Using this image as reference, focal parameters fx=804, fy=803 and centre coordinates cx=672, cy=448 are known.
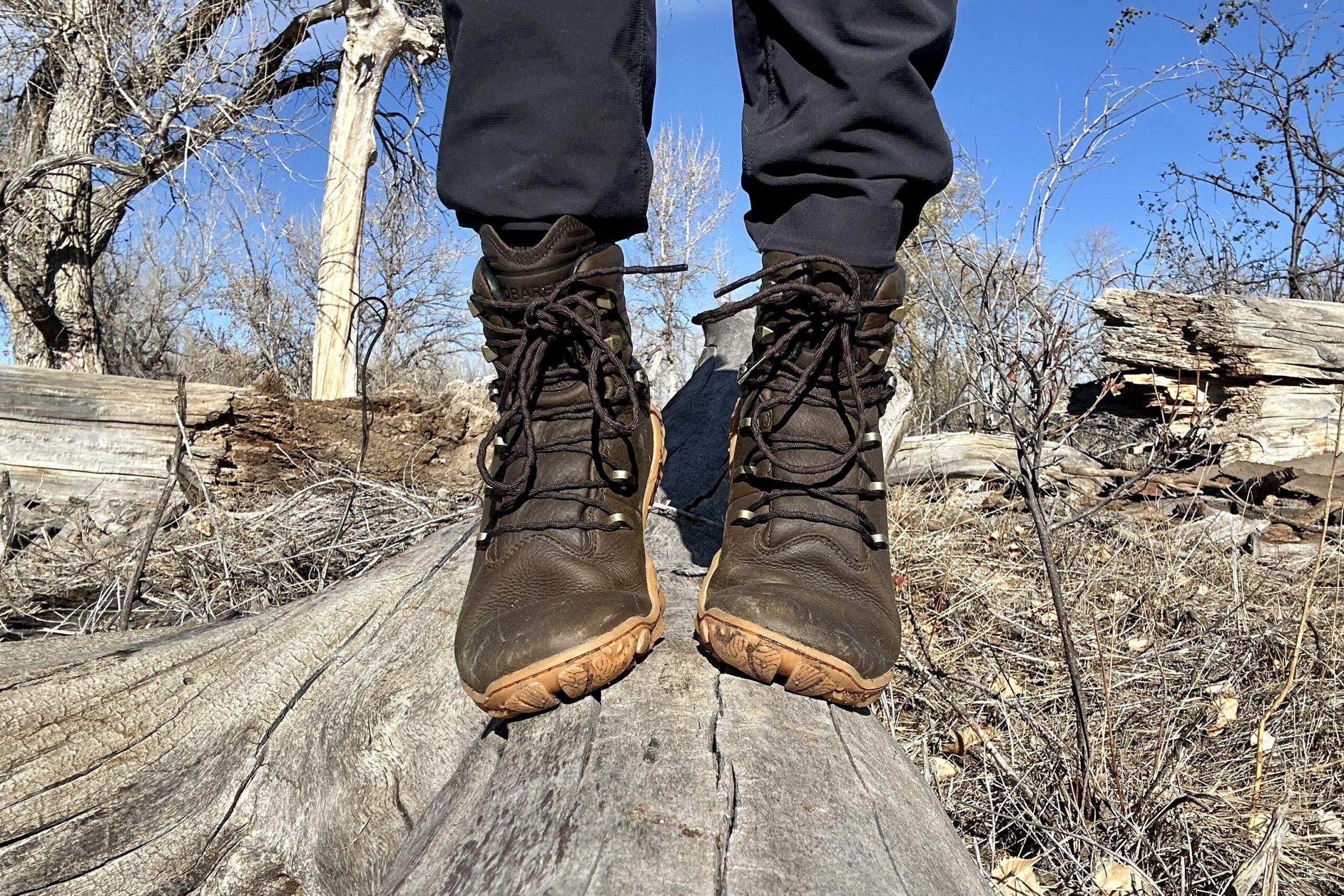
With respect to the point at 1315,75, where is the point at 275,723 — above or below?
below

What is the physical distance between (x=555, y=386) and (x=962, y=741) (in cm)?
115

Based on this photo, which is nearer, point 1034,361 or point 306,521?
point 1034,361

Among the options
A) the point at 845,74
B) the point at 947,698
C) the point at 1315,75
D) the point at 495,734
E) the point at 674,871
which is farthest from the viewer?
the point at 1315,75

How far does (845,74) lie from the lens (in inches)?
47.7

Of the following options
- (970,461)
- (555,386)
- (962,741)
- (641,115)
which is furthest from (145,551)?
(970,461)

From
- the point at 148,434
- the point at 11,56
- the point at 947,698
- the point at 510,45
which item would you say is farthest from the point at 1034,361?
the point at 11,56

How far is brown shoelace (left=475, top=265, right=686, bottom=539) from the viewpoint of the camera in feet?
4.14

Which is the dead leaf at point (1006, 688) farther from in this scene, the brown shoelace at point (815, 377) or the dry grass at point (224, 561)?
the dry grass at point (224, 561)

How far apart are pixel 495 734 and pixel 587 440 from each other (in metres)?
0.46

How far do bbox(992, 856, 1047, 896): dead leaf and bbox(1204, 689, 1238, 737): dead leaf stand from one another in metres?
0.62

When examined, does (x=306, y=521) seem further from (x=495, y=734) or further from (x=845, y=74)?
(x=845, y=74)

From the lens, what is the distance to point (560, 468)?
1286mm

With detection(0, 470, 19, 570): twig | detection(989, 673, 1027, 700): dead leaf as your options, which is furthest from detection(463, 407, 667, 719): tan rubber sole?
detection(0, 470, 19, 570): twig

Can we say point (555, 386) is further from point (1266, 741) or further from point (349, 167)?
point (349, 167)
